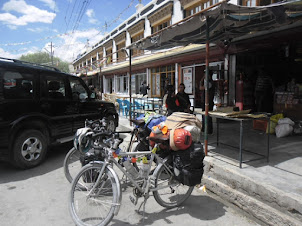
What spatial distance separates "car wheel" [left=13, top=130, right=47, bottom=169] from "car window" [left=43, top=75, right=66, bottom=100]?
0.95 metres

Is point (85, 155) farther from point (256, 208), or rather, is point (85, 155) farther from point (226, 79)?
point (226, 79)

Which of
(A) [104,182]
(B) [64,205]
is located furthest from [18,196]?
(A) [104,182]

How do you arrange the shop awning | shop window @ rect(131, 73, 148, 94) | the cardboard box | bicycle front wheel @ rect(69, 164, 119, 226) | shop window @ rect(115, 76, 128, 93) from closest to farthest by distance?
bicycle front wheel @ rect(69, 164, 119, 226), the shop awning, the cardboard box, shop window @ rect(131, 73, 148, 94), shop window @ rect(115, 76, 128, 93)

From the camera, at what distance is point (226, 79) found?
866 cm

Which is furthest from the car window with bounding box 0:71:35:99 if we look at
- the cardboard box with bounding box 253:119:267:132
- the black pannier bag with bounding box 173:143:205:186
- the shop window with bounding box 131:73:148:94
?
the shop window with bounding box 131:73:148:94

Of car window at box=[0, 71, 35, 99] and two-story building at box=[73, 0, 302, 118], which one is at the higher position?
two-story building at box=[73, 0, 302, 118]

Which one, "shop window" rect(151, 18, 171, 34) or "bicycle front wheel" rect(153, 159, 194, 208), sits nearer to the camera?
"bicycle front wheel" rect(153, 159, 194, 208)

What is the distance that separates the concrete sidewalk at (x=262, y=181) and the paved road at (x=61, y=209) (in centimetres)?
21

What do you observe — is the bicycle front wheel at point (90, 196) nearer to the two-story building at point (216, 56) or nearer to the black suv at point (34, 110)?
the black suv at point (34, 110)

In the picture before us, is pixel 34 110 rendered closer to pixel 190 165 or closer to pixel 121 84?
pixel 190 165

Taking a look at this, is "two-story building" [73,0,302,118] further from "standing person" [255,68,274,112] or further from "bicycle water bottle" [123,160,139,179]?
"bicycle water bottle" [123,160,139,179]

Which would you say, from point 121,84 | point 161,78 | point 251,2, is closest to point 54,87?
point 251,2

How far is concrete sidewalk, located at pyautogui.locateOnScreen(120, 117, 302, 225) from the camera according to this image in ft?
8.96

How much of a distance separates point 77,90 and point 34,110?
4.76ft
